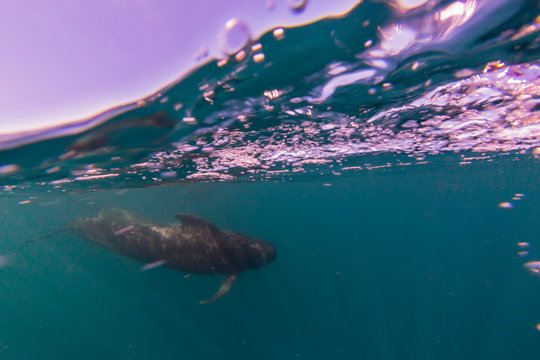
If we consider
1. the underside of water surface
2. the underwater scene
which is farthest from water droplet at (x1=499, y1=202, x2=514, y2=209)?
the underside of water surface

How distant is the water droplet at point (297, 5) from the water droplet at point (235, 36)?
Result: 698 millimetres

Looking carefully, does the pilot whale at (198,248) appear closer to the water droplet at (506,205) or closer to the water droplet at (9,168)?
the water droplet at (9,168)

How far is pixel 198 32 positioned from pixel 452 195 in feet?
494

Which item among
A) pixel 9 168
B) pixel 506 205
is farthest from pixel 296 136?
pixel 506 205

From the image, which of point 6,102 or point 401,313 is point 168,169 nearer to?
point 6,102

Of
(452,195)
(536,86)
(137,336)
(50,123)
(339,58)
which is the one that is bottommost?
(452,195)

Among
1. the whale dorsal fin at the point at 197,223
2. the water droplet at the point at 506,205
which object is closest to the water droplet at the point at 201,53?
the whale dorsal fin at the point at 197,223

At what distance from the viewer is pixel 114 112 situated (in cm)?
559

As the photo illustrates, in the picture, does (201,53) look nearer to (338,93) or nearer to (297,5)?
(297,5)

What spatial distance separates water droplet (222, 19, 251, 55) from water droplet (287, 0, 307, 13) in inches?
27.5

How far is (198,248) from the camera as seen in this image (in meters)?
11.0

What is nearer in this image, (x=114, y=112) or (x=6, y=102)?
(x=6, y=102)

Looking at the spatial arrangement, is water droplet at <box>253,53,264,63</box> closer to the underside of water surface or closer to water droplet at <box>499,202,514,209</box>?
the underside of water surface

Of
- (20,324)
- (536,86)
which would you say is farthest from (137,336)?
(20,324)
